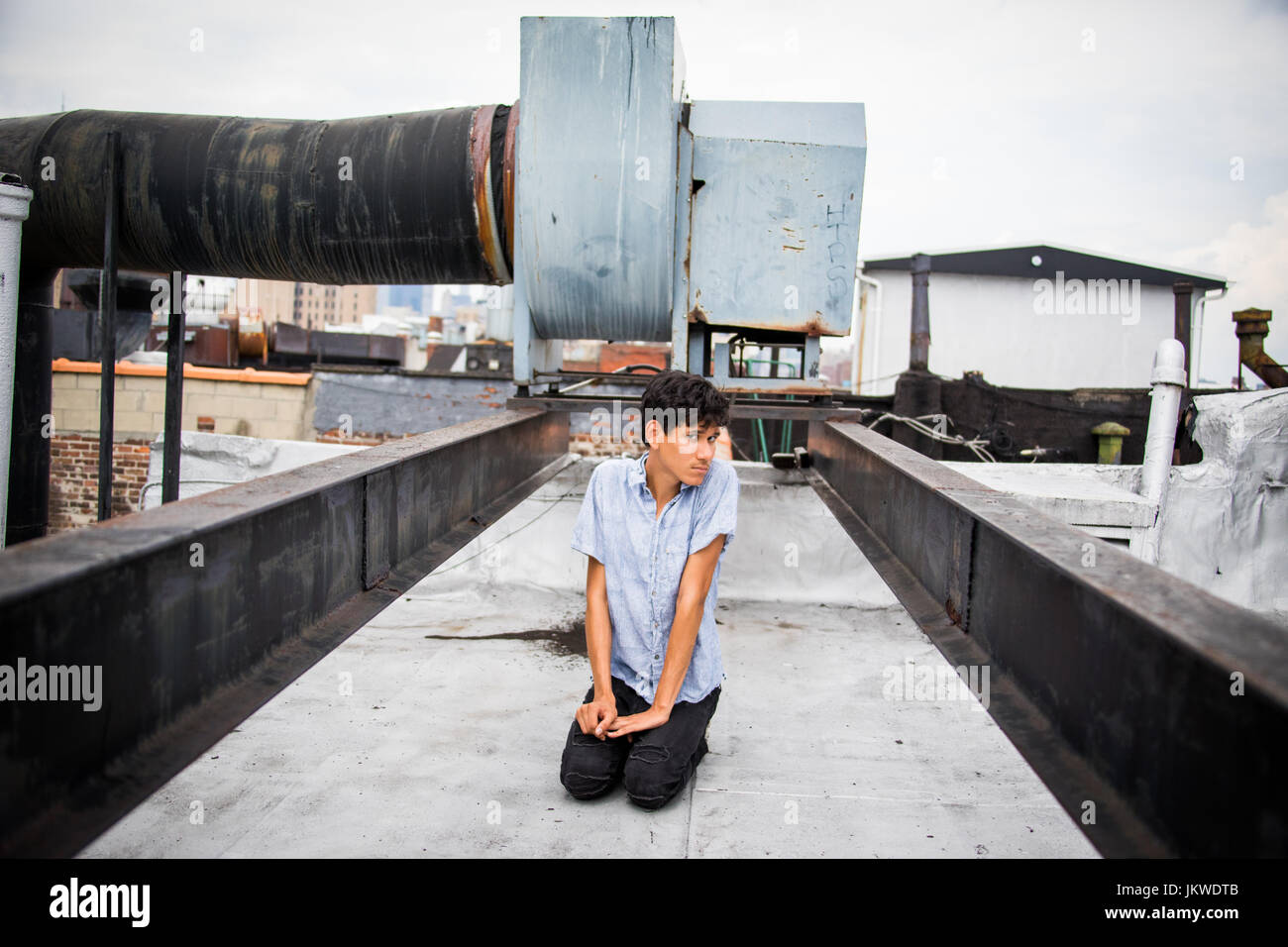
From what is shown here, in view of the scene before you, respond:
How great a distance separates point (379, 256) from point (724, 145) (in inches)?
68.1

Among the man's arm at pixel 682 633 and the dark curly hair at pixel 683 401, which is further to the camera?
the man's arm at pixel 682 633

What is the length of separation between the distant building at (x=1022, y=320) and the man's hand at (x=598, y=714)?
15782 millimetres

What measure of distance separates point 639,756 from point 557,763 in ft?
2.58

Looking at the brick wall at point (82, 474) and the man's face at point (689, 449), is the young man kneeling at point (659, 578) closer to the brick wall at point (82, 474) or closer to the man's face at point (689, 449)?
the man's face at point (689, 449)

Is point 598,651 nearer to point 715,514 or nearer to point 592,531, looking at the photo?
point 592,531

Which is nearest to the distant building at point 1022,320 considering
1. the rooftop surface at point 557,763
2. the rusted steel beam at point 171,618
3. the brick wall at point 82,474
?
the rooftop surface at point 557,763

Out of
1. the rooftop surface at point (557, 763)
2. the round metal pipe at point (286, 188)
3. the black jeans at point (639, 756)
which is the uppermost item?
the round metal pipe at point (286, 188)

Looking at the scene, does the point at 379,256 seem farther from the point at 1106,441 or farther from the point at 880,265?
the point at 880,265

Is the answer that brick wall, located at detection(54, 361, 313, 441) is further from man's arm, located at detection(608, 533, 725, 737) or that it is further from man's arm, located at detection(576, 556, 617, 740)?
man's arm, located at detection(608, 533, 725, 737)

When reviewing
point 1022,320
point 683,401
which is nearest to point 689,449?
point 683,401

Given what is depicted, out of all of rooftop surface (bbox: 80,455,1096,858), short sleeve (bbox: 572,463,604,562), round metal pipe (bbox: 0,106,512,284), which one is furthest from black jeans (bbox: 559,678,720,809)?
round metal pipe (bbox: 0,106,512,284)

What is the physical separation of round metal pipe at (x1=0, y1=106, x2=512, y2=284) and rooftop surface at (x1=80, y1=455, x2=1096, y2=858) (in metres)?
2.12

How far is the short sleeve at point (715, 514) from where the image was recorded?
100.0 inches

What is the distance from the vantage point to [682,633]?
2520 mm
